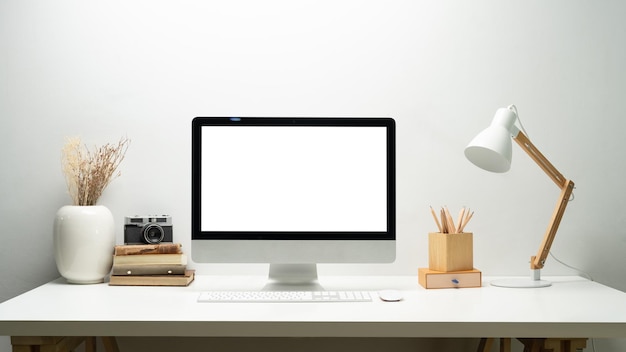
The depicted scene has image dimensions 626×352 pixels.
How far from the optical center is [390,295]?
171 centimetres

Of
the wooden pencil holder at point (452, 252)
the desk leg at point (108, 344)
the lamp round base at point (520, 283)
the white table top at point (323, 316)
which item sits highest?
the wooden pencil holder at point (452, 252)

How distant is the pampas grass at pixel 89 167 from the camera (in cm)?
203

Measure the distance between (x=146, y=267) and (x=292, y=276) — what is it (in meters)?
0.45

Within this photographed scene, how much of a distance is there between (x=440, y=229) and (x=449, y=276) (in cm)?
16

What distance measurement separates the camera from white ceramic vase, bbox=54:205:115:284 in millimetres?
1940

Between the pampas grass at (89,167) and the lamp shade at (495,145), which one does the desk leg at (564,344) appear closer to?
the lamp shade at (495,145)

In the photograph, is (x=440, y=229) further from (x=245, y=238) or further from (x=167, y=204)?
(x=167, y=204)

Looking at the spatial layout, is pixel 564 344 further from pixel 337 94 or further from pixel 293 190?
pixel 337 94

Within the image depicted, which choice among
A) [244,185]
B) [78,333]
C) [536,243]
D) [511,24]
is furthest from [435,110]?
[78,333]

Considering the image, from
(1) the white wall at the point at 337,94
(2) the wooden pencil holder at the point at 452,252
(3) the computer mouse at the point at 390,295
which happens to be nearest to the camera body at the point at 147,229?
(1) the white wall at the point at 337,94

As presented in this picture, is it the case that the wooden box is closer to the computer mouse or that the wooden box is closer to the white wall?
the computer mouse

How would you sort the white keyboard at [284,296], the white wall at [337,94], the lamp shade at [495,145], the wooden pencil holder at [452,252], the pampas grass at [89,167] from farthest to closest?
1. the white wall at [337,94]
2. the pampas grass at [89,167]
3. the wooden pencil holder at [452,252]
4. the lamp shade at [495,145]
5. the white keyboard at [284,296]

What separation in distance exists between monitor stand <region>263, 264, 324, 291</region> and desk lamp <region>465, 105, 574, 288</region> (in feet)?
1.86

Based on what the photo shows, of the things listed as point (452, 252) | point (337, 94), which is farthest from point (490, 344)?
point (337, 94)
